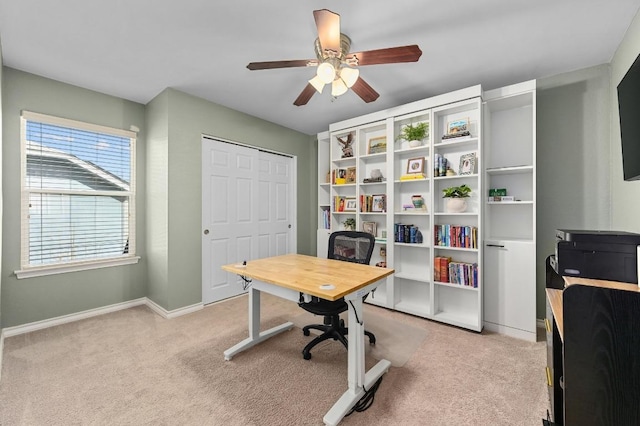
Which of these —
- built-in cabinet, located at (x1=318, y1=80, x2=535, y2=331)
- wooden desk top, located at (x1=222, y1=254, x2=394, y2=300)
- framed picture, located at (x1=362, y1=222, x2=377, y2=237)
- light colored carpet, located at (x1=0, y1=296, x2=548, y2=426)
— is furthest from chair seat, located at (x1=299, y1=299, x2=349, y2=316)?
framed picture, located at (x1=362, y1=222, x2=377, y2=237)

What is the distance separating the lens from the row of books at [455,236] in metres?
2.73

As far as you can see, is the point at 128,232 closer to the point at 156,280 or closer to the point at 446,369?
the point at 156,280

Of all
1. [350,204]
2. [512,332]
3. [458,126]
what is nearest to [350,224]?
[350,204]

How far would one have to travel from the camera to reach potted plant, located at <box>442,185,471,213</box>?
2.79 m

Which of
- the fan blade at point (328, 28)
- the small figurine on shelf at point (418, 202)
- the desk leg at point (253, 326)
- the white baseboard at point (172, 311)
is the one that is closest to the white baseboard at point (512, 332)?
the small figurine on shelf at point (418, 202)

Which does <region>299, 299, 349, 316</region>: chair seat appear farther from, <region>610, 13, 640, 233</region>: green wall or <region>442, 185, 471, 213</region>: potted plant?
<region>610, 13, 640, 233</region>: green wall

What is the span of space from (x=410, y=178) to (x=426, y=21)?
5.16ft

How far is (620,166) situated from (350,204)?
260 centimetres

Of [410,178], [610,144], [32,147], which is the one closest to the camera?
[610,144]

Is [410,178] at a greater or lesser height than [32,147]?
lesser

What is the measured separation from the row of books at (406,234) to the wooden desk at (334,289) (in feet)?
3.91

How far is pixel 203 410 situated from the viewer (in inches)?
64.4

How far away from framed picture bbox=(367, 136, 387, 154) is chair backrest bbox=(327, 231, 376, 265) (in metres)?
1.47

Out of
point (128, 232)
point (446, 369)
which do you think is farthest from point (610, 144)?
point (128, 232)
